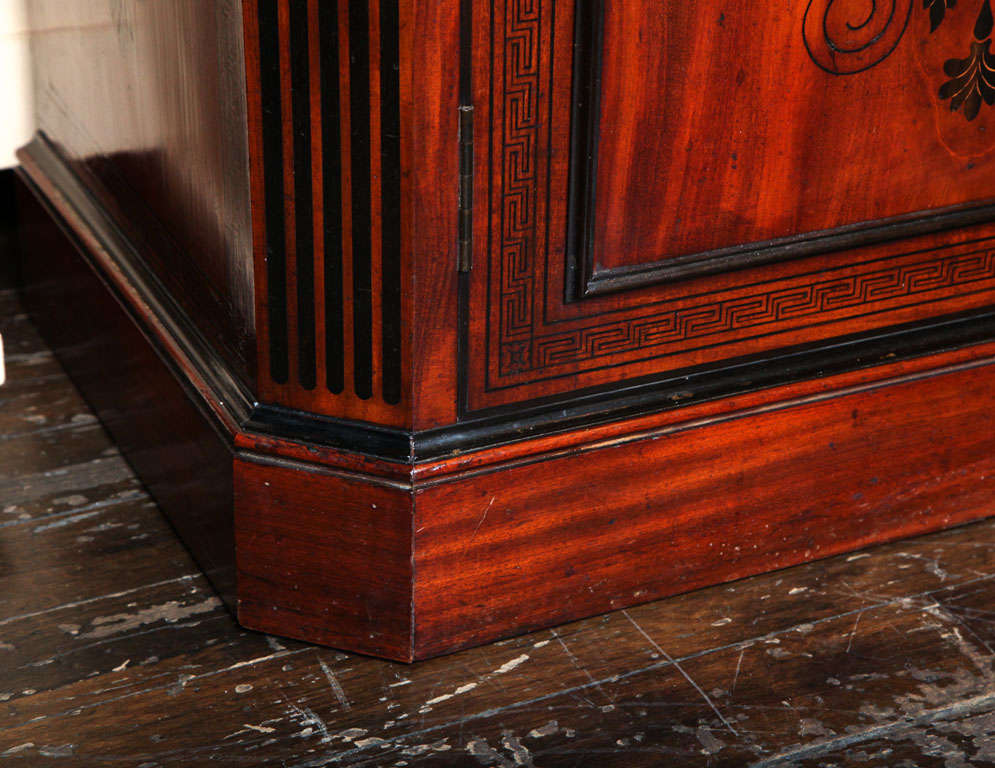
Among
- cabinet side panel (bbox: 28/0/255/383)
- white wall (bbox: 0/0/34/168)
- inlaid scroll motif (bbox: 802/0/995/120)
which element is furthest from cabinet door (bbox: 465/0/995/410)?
white wall (bbox: 0/0/34/168)

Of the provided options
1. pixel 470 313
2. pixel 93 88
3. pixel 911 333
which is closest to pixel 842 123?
pixel 911 333

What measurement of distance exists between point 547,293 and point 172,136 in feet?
1.83

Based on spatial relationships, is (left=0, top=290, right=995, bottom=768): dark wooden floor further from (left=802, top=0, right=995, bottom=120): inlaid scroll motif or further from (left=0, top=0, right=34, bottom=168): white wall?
(left=0, top=0, right=34, bottom=168): white wall

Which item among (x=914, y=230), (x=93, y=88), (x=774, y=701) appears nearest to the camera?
(x=774, y=701)

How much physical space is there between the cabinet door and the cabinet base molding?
81 millimetres

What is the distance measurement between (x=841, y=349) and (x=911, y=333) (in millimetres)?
115

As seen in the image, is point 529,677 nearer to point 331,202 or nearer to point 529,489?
point 529,489

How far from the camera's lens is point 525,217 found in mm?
1534

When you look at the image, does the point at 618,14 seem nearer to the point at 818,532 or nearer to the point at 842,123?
the point at 842,123

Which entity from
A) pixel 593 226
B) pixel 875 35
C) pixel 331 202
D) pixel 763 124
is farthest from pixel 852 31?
pixel 331 202

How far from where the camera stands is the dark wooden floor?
1.52 metres

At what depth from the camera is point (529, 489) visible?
1625 mm

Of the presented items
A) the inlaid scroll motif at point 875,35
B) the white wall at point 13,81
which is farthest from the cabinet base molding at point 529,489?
the white wall at point 13,81

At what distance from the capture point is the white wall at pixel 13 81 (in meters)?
2.39
